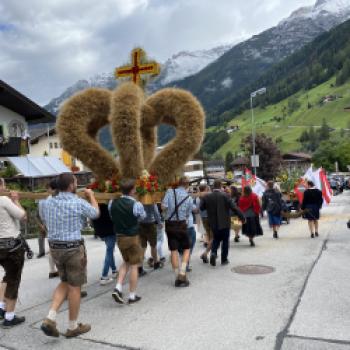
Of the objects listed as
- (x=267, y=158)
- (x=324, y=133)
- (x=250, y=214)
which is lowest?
(x=250, y=214)

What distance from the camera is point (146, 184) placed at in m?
7.67

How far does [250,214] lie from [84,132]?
5.25 metres

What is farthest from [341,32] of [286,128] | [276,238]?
[276,238]

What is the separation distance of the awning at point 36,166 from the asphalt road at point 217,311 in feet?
6.54

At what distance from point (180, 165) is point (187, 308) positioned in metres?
3.06

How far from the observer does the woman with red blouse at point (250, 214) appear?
1134 cm

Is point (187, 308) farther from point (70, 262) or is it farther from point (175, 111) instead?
point (175, 111)

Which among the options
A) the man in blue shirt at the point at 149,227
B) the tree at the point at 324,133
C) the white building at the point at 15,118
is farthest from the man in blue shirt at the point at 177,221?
the tree at the point at 324,133

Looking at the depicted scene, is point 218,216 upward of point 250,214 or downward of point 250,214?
upward

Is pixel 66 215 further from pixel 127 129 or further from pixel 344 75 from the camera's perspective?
pixel 344 75

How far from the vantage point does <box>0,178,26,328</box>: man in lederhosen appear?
5438 mm

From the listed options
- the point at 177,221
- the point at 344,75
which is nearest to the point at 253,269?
the point at 177,221

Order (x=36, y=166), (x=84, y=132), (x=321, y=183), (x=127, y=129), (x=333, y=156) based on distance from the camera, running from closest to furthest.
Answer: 1. (x=127, y=129)
2. (x=84, y=132)
3. (x=36, y=166)
4. (x=321, y=183)
5. (x=333, y=156)

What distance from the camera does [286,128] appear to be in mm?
154125
